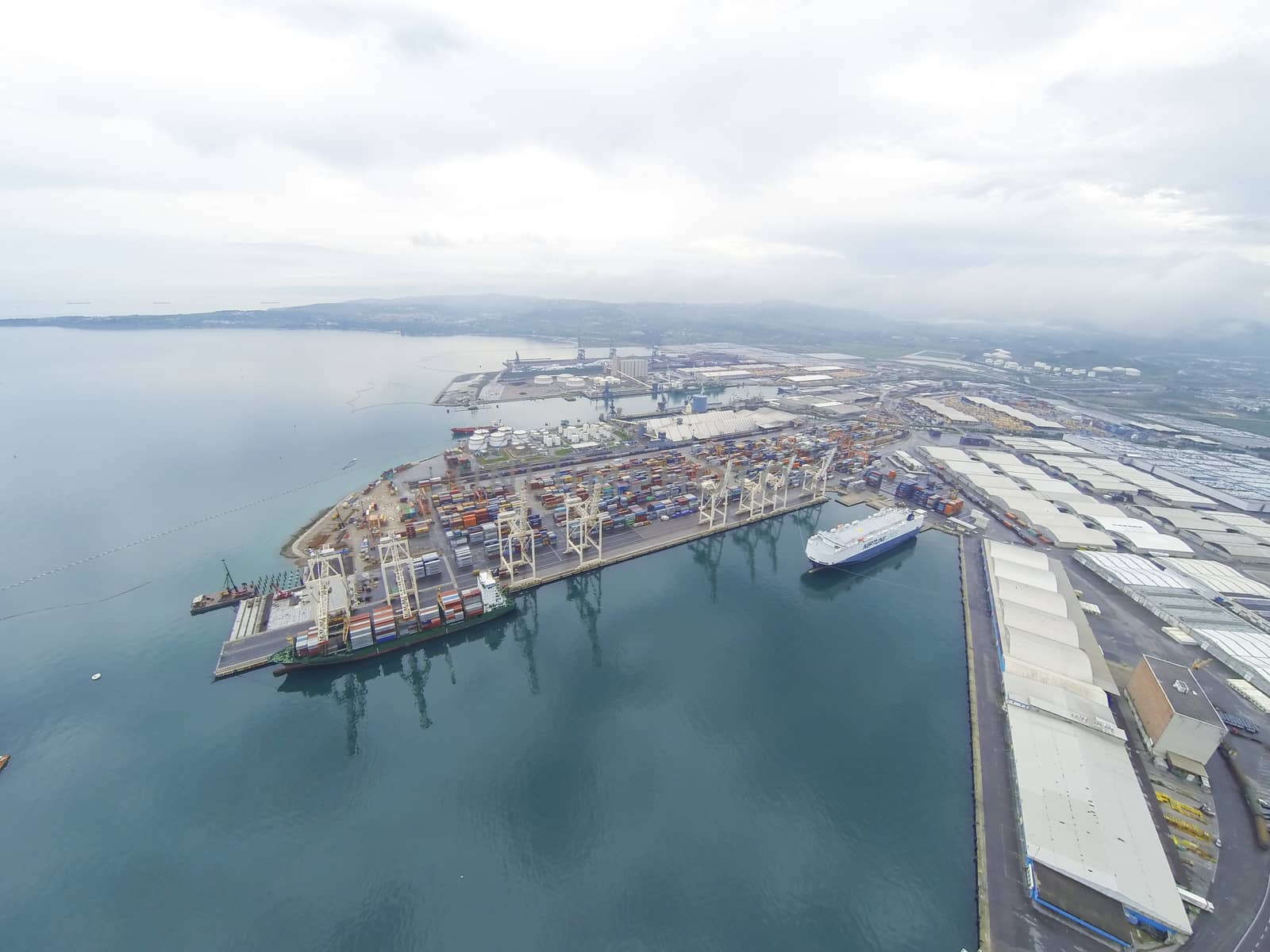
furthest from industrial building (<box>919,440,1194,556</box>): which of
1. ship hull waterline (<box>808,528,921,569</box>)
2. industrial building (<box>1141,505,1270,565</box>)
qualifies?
ship hull waterline (<box>808,528,921,569</box>)

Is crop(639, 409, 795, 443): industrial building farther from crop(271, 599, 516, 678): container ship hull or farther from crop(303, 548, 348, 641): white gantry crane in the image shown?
crop(303, 548, 348, 641): white gantry crane

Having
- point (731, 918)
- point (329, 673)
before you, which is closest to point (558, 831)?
point (731, 918)

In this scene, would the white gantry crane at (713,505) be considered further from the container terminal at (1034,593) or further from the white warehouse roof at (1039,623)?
the white warehouse roof at (1039,623)

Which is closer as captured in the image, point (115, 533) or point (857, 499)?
point (115, 533)

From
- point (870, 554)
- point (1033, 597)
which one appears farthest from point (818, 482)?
point (1033, 597)

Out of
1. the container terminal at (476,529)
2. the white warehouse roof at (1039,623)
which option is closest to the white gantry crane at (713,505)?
the container terminal at (476,529)

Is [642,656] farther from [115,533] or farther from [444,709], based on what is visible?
[115,533]
